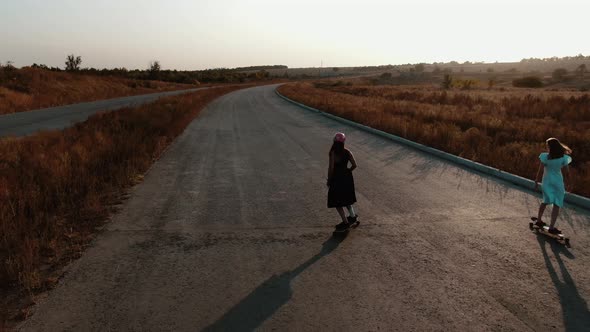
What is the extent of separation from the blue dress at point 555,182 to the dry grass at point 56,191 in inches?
241

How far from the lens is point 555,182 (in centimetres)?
557

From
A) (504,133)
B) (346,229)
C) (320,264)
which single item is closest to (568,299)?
(320,264)

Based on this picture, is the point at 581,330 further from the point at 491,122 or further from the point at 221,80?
the point at 221,80

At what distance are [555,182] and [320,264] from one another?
11.4 feet

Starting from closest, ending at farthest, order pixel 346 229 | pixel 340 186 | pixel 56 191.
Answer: pixel 346 229
pixel 340 186
pixel 56 191

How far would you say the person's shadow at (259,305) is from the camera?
350 cm

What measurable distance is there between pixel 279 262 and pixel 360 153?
24.6ft

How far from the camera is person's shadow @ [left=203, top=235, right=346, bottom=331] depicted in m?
3.50

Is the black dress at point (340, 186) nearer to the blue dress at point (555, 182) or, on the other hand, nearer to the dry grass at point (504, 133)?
the blue dress at point (555, 182)

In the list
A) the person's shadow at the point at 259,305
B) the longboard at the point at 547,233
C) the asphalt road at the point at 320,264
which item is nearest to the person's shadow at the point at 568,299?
the asphalt road at the point at 320,264

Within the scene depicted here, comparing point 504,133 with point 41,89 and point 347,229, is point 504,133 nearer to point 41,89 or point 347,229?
point 347,229

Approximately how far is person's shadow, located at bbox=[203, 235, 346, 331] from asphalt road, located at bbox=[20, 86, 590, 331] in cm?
2

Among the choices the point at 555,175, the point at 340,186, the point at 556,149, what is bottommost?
the point at 340,186

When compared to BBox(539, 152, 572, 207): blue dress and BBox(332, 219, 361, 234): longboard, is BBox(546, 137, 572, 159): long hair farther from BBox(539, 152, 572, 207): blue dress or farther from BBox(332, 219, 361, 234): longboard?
BBox(332, 219, 361, 234): longboard
